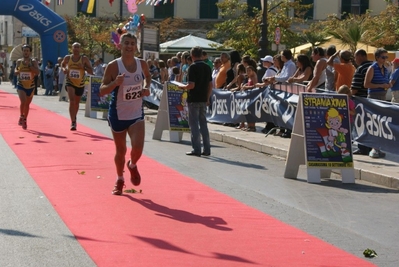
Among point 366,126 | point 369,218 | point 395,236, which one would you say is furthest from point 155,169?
point 395,236

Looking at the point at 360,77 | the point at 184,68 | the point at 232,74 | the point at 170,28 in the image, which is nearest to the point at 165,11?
the point at 170,28

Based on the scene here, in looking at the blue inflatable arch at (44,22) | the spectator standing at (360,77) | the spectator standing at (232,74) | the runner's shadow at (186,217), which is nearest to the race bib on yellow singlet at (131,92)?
the runner's shadow at (186,217)

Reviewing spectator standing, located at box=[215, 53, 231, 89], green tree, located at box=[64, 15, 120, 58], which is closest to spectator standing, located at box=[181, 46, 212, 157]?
spectator standing, located at box=[215, 53, 231, 89]

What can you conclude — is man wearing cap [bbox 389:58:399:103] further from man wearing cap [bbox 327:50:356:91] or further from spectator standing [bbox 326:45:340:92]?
spectator standing [bbox 326:45:340:92]

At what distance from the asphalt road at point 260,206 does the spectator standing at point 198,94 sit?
0.41 m

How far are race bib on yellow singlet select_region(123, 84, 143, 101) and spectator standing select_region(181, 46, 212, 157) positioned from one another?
4.46m

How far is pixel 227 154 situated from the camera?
50.7 feet

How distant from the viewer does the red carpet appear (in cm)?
689

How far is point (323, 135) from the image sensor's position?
11.7 meters

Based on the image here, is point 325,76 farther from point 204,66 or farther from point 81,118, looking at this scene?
point 81,118

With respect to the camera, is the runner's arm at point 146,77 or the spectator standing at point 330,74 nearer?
the runner's arm at point 146,77

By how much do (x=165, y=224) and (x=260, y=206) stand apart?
5.66ft

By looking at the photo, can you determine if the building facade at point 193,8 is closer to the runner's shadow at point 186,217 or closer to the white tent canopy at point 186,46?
the white tent canopy at point 186,46

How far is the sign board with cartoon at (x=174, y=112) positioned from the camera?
17156 mm
